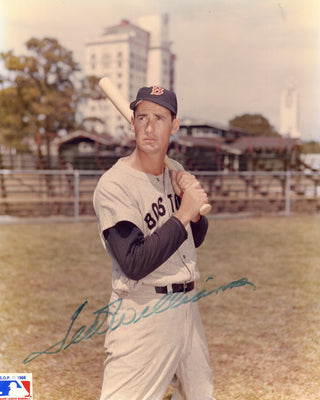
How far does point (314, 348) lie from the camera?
437 cm

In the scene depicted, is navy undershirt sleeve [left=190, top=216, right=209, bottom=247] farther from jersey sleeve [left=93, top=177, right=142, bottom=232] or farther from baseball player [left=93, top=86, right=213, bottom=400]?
jersey sleeve [left=93, top=177, right=142, bottom=232]

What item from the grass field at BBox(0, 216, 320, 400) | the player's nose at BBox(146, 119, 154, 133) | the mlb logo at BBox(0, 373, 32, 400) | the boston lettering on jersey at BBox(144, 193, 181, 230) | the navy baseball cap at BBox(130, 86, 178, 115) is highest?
the navy baseball cap at BBox(130, 86, 178, 115)

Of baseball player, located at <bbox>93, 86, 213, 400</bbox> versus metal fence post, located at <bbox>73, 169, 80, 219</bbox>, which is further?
metal fence post, located at <bbox>73, 169, 80, 219</bbox>

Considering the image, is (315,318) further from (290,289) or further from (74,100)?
(74,100)

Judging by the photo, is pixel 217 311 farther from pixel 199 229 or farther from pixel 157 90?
pixel 157 90

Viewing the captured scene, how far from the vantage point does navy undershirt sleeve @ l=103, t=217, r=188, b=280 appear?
1901mm

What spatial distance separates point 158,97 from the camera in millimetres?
1978

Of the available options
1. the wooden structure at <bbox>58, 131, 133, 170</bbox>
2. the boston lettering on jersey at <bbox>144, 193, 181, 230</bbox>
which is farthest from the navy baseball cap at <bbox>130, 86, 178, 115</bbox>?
the wooden structure at <bbox>58, 131, 133, 170</bbox>

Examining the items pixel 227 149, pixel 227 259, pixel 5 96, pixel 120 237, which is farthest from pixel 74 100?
pixel 120 237

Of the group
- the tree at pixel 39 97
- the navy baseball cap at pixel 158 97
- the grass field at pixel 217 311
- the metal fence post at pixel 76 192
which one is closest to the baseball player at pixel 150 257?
the navy baseball cap at pixel 158 97

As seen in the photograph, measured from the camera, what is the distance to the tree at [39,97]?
24359 mm

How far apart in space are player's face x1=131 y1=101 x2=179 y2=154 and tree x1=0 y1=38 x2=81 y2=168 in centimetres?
2088

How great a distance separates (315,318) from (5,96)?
25.0 metres

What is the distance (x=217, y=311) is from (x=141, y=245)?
3856 mm
